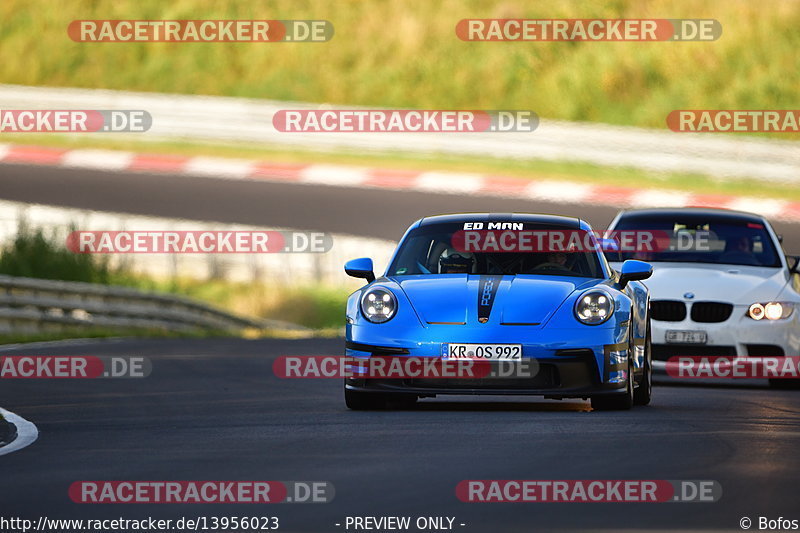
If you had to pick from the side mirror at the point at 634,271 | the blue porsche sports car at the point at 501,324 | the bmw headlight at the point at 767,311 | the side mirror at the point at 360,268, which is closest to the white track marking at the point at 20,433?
the blue porsche sports car at the point at 501,324

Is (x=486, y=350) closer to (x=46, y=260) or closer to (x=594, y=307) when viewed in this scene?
(x=594, y=307)

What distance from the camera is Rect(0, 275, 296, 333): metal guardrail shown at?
66.8 feet

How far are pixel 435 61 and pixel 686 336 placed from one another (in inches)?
1057

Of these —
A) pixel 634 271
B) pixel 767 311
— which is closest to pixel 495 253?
pixel 634 271

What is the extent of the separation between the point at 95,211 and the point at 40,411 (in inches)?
645

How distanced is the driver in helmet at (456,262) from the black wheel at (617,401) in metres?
1.18

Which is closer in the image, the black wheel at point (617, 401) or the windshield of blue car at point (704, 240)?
the black wheel at point (617, 401)

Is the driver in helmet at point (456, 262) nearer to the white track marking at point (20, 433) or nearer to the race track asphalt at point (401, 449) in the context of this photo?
the race track asphalt at point (401, 449)

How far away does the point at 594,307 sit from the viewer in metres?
11.0

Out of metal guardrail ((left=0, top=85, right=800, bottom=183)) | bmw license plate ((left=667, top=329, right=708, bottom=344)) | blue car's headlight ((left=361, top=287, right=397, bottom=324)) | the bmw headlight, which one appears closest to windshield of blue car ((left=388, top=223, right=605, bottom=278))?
blue car's headlight ((left=361, top=287, right=397, bottom=324))

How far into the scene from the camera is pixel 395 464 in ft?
27.9

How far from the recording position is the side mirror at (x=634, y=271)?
11.6m

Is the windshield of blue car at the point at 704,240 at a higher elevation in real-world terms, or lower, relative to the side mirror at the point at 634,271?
higher

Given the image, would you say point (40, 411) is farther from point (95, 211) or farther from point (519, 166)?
point (519, 166)
